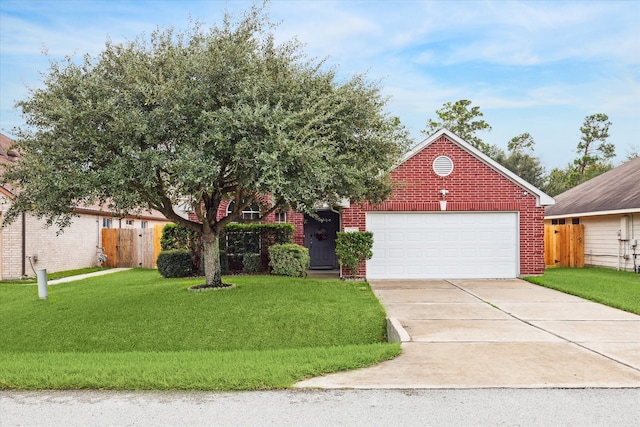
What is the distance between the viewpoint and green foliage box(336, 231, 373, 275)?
16.5 meters

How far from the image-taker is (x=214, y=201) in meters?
13.4

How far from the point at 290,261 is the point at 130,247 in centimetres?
1007

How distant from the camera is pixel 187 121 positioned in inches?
417

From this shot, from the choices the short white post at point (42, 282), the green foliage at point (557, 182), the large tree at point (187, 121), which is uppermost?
the green foliage at point (557, 182)

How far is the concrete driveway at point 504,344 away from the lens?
6.05m

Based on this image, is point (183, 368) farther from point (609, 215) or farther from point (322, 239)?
point (609, 215)

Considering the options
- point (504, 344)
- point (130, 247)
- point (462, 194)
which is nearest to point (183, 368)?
point (504, 344)

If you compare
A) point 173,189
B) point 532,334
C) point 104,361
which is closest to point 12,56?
point 173,189

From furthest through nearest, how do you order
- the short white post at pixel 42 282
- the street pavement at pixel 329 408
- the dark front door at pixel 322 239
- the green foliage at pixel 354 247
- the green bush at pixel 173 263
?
the dark front door at pixel 322 239
the green bush at pixel 173 263
the green foliage at pixel 354 247
the short white post at pixel 42 282
the street pavement at pixel 329 408

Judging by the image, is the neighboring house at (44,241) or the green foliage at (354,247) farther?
the neighboring house at (44,241)

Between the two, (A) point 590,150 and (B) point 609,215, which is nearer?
(B) point 609,215

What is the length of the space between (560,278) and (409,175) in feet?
17.8

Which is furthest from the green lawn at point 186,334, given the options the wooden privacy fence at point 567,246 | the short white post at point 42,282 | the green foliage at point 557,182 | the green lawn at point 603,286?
the green foliage at point 557,182

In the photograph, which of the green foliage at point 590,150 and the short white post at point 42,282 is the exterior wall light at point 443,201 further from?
the green foliage at point 590,150
